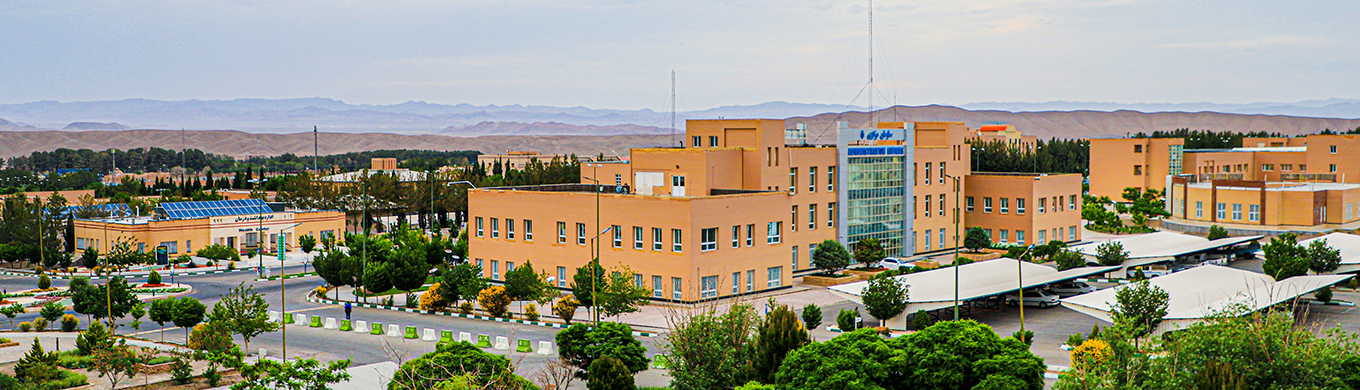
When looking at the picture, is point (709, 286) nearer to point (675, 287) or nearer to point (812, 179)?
point (675, 287)

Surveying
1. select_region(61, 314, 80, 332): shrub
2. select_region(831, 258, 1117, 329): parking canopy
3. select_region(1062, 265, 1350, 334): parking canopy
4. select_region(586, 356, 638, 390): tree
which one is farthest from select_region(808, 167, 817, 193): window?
select_region(61, 314, 80, 332): shrub

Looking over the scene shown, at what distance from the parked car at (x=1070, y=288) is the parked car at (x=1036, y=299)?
1.50 m

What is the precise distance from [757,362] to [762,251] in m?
26.1

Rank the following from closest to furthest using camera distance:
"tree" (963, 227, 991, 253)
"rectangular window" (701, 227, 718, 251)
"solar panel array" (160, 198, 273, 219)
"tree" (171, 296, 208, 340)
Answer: "tree" (171, 296, 208, 340), "rectangular window" (701, 227, 718, 251), "tree" (963, 227, 991, 253), "solar panel array" (160, 198, 273, 219)

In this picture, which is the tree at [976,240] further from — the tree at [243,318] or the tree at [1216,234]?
the tree at [243,318]

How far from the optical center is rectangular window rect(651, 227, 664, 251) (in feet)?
181

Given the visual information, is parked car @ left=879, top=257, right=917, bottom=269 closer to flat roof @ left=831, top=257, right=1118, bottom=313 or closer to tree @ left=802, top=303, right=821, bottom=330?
flat roof @ left=831, top=257, right=1118, bottom=313

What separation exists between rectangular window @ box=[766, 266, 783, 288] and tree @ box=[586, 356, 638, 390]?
27.2 m

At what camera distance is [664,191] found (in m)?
63.2

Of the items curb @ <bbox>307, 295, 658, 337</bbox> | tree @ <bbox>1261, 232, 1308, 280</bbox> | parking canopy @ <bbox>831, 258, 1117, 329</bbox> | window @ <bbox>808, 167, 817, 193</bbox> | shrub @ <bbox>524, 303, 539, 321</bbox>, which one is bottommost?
curb @ <bbox>307, 295, 658, 337</bbox>

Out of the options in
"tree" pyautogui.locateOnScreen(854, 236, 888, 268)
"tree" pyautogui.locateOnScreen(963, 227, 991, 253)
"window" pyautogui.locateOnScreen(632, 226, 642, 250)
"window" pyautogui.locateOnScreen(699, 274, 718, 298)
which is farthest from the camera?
"tree" pyautogui.locateOnScreen(963, 227, 991, 253)

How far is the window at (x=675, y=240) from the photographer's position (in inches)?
2141

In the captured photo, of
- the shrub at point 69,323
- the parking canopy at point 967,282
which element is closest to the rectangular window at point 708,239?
the parking canopy at point 967,282

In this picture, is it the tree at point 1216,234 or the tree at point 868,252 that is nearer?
the tree at point 868,252
